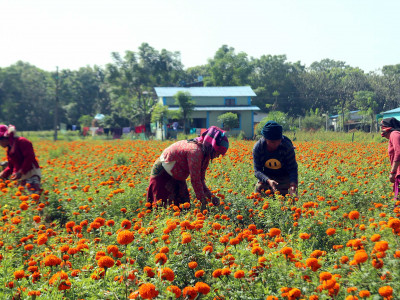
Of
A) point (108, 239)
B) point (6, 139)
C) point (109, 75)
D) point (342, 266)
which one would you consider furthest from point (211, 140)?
point (109, 75)

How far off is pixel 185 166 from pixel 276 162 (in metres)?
1.19

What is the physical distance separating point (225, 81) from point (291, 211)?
1911 inches

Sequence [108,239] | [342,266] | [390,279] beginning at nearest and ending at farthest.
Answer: [390,279] < [342,266] < [108,239]

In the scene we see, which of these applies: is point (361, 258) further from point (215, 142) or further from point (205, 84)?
point (205, 84)

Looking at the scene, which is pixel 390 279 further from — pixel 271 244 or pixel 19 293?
pixel 19 293

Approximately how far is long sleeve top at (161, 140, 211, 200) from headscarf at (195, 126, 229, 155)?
10cm

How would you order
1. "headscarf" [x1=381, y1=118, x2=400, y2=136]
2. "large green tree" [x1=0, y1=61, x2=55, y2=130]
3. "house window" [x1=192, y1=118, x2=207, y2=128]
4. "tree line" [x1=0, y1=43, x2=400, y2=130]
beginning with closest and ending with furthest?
"headscarf" [x1=381, y1=118, x2=400, y2=136]
"house window" [x1=192, y1=118, x2=207, y2=128]
"tree line" [x1=0, y1=43, x2=400, y2=130]
"large green tree" [x1=0, y1=61, x2=55, y2=130]

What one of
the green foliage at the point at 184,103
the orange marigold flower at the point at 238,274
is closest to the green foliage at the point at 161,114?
the green foliage at the point at 184,103

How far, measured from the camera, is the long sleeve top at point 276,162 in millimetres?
4324

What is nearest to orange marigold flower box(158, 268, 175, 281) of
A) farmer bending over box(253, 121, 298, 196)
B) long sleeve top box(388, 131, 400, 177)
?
farmer bending over box(253, 121, 298, 196)

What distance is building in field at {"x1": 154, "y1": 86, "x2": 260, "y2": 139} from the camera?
32.2 metres

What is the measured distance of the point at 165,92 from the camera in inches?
1353

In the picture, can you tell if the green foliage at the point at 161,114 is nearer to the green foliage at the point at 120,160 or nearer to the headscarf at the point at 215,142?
the green foliage at the point at 120,160

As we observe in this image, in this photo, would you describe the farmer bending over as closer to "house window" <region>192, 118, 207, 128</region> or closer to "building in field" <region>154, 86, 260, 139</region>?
"building in field" <region>154, 86, 260, 139</region>
